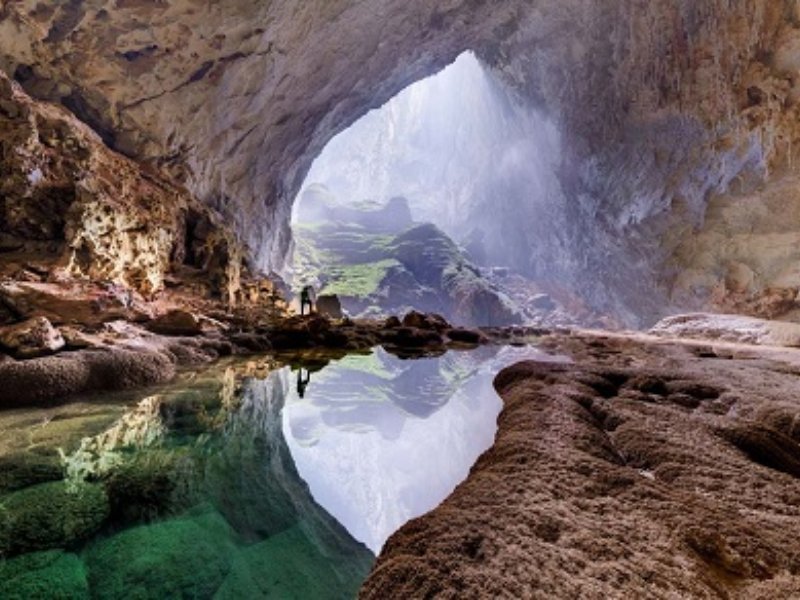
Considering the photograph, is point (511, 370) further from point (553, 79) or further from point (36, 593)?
point (553, 79)

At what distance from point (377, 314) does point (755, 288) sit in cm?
3716

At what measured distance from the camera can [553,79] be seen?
30859 mm

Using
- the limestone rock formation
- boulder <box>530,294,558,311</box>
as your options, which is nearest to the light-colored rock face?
the limestone rock formation

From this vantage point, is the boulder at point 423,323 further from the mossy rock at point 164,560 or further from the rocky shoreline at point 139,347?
the mossy rock at point 164,560

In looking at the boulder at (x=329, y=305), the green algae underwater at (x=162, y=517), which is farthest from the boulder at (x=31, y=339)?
the boulder at (x=329, y=305)

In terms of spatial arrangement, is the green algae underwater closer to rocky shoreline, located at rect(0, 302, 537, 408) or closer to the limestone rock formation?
rocky shoreline, located at rect(0, 302, 537, 408)

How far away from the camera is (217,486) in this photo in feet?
11.3

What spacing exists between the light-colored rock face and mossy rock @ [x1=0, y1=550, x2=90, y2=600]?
17080 mm

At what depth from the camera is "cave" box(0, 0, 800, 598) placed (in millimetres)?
2268

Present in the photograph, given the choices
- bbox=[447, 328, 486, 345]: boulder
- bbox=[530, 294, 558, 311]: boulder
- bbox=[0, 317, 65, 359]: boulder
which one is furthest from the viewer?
bbox=[530, 294, 558, 311]: boulder

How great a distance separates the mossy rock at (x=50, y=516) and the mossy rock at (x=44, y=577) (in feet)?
0.42

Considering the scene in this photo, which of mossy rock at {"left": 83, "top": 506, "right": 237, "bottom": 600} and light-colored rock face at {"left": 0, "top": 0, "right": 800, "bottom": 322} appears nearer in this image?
mossy rock at {"left": 83, "top": 506, "right": 237, "bottom": 600}

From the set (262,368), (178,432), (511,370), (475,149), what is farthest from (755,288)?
(475,149)

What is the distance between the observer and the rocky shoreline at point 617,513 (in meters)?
1.70
